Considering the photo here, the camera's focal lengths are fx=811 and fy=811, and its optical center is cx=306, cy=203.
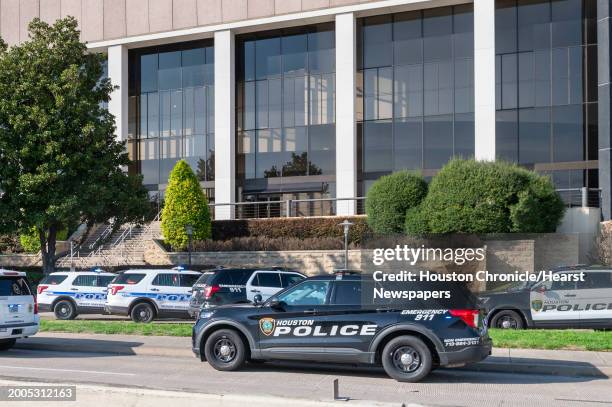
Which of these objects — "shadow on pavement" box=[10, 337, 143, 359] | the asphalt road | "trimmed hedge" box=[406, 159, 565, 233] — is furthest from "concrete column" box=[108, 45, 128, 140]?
the asphalt road

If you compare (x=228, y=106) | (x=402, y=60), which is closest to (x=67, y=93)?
(x=228, y=106)

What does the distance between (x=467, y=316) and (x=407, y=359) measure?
3.68 ft

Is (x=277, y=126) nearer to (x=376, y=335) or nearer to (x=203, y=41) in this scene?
(x=203, y=41)

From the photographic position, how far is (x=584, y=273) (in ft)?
61.2

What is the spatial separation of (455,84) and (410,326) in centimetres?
2845

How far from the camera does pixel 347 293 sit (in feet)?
42.9

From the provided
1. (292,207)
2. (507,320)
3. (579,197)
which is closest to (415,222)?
(579,197)

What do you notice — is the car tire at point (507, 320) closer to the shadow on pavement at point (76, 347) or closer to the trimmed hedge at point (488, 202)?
the shadow on pavement at point (76, 347)

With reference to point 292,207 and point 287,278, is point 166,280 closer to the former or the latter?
point 287,278

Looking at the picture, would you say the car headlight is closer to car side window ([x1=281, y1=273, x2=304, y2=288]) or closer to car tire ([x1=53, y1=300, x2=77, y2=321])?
car side window ([x1=281, y1=273, x2=304, y2=288])

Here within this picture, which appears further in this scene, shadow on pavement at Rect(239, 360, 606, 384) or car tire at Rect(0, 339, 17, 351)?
car tire at Rect(0, 339, 17, 351)

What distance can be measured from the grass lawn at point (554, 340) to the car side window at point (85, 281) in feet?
47.7

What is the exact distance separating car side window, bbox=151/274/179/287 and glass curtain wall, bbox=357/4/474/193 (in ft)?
57.4

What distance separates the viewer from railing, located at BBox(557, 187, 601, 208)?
117 ft
